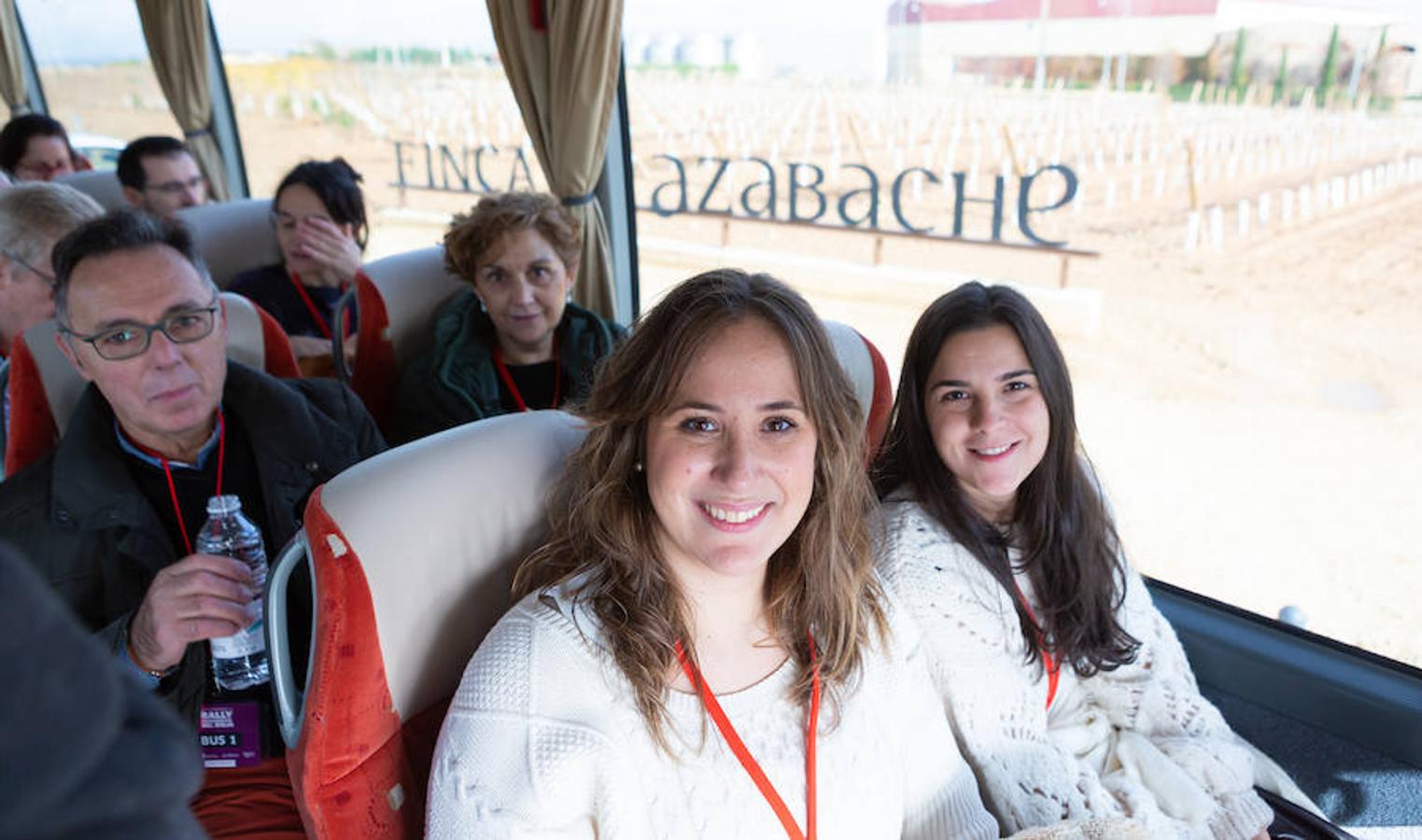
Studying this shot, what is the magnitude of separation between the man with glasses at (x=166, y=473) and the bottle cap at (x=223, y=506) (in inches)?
5.9

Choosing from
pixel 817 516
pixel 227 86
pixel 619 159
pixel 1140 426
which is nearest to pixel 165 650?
pixel 817 516

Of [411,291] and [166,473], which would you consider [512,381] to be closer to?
[411,291]

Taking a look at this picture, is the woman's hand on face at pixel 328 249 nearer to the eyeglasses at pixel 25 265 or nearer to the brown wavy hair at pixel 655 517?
the eyeglasses at pixel 25 265

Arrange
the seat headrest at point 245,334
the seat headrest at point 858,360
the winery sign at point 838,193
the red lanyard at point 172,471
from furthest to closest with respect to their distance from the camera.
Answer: the winery sign at point 838,193, the seat headrest at point 245,334, the seat headrest at point 858,360, the red lanyard at point 172,471

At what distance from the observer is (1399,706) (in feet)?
8.18

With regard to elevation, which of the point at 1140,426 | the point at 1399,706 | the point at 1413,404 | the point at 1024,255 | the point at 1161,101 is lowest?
the point at 1399,706

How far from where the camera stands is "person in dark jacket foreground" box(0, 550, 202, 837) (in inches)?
13.4

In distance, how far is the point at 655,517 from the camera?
1.38 meters

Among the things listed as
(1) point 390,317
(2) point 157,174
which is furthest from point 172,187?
(1) point 390,317

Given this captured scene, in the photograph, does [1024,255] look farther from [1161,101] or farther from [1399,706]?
[1399,706]

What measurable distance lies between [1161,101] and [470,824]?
2847 mm

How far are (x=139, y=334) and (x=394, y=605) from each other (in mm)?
911

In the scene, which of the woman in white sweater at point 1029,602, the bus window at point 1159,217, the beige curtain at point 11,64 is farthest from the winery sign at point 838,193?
the beige curtain at point 11,64

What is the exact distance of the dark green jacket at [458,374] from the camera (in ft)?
8.34
